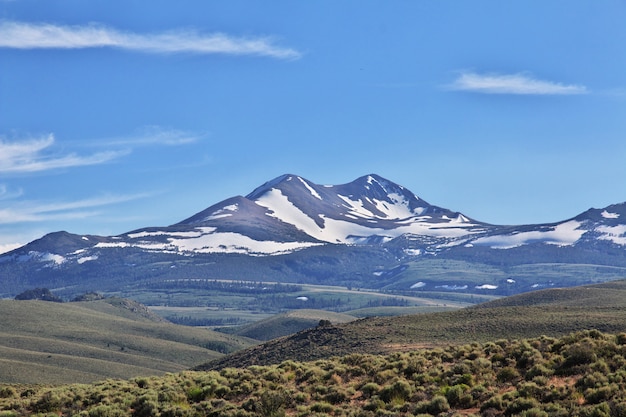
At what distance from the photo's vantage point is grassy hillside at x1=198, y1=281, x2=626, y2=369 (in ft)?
274

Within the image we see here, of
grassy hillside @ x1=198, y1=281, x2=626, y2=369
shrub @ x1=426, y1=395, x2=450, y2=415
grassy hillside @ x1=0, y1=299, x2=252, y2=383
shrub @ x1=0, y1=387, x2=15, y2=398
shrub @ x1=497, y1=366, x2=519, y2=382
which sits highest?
shrub @ x1=0, y1=387, x2=15, y2=398

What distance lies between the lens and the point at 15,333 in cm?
18325

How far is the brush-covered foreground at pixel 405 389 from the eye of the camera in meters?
30.0

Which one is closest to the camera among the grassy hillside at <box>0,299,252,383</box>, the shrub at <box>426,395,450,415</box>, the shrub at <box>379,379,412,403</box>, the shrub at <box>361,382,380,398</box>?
the shrub at <box>426,395,450,415</box>

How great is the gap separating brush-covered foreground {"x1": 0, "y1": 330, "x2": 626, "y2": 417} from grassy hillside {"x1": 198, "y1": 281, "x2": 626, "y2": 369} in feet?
124

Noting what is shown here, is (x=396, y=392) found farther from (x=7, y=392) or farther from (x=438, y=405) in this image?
(x=7, y=392)

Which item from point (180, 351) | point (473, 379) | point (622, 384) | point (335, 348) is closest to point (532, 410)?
point (622, 384)

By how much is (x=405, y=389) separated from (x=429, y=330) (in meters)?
58.0

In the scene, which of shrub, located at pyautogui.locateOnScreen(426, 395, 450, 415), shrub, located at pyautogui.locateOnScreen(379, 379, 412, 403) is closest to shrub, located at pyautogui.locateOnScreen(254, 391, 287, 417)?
shrub, located at pyautogui.locateOnScreen(379, 379, 412, 403)

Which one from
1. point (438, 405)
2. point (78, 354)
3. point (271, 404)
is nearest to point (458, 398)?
point (438, 405)

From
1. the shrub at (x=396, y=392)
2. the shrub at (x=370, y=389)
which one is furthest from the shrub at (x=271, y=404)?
the shrub at (x=396, y=392)

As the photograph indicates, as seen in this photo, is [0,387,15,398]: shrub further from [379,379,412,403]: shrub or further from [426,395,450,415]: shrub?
[426,395,450,415]: shrub

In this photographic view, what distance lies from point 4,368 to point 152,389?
85.5 metres

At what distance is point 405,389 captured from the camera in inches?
1319
